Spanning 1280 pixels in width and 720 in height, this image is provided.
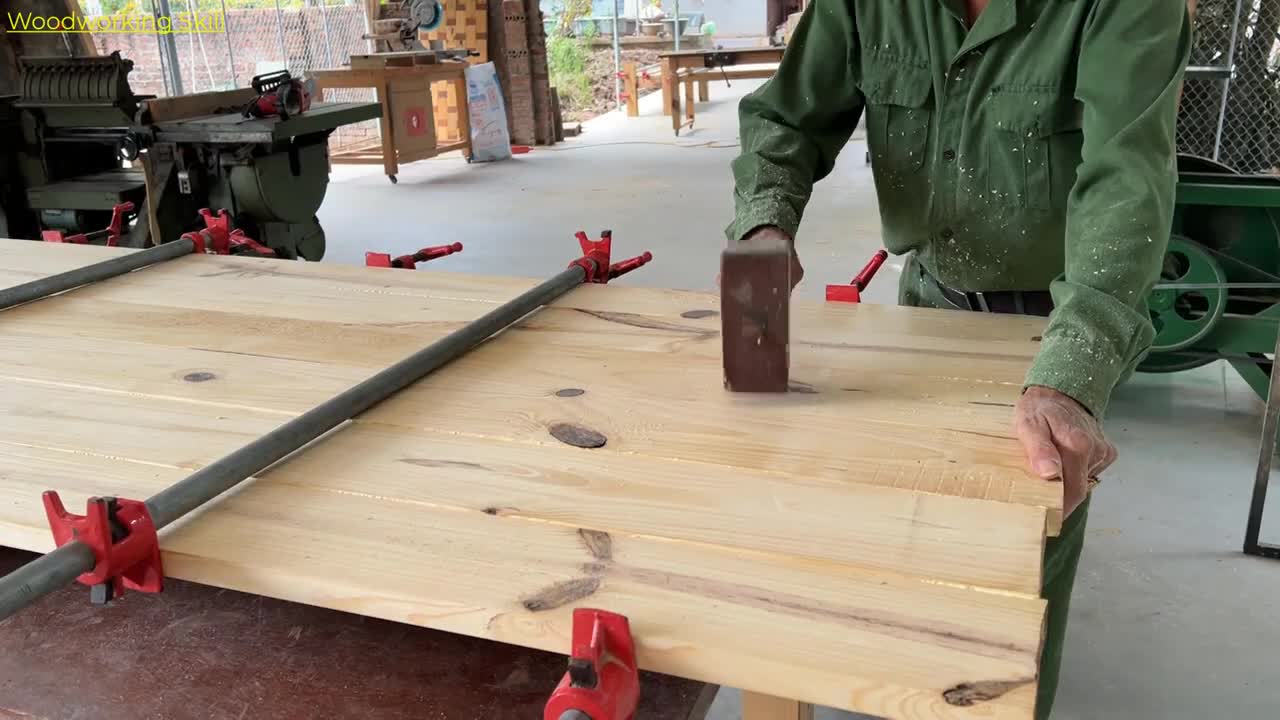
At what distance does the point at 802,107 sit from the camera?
4.98ft

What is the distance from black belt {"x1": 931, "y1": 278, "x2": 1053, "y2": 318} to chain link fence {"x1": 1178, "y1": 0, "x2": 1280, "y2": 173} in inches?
115

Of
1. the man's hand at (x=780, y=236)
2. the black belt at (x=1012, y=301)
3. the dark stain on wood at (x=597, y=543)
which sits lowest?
the black belt at (x=1012, y=301)

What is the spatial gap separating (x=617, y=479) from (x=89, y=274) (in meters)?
1.21

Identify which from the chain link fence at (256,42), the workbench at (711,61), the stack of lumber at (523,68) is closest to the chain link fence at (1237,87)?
the workbench at (711,61)

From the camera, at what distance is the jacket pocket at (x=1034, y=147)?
1.35m

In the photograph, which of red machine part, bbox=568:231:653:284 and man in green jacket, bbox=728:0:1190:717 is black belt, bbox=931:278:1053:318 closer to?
man in green jacket, bbox=728:0:1190:717

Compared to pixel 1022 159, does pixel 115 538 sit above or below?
below

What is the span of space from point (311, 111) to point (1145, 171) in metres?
3.62

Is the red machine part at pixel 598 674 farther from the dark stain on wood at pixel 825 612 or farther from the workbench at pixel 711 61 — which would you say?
the workbench at pixel 711 61

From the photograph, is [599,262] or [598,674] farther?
[599,262]

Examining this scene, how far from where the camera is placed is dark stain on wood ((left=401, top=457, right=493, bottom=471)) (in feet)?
3.29

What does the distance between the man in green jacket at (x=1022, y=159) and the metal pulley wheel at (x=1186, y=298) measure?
143 centimetres

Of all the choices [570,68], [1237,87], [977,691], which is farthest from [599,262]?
[570,68]

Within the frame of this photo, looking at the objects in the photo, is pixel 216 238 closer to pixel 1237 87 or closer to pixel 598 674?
pixel 598 674
